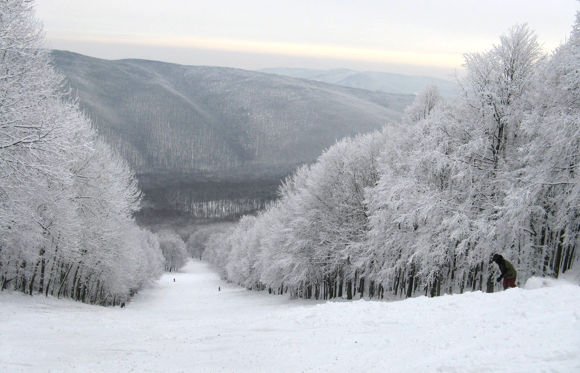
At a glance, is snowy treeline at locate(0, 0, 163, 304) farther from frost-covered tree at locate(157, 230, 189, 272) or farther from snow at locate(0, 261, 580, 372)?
frost-covered tree at locate(157, 230, 189, 272)

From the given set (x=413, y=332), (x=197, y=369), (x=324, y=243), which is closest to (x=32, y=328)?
(x=197, y=369)

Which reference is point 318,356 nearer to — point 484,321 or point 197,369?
point 197,369

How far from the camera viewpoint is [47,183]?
2617 cm

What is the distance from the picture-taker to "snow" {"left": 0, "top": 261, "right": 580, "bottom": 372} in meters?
10.6

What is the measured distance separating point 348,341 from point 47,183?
20.5 metres

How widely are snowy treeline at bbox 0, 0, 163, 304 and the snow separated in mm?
6182

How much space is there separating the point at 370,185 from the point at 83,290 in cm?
3022

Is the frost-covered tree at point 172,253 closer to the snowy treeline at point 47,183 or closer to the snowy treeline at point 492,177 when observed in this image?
the snowy treeline at point 47,183

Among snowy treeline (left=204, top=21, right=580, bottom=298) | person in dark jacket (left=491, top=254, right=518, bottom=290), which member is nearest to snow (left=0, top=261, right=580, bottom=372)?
person in dark jacket (left=491, top=254, right=518, bottom=290)

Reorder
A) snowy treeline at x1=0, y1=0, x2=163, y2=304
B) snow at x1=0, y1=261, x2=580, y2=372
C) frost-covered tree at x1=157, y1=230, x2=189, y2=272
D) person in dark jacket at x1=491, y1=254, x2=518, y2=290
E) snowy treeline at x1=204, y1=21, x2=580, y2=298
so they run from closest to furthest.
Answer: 1. snow at x1=0, y1=261, x2=580, y2=372
2. snowy treeline at x1=0, y1=0, x2=163, y2=304
3. person in dark jacket at x1=491, y1=254, x2=518, y2=290
4. snowy treeline at x1=204, y1=21, x2=580, y2=298
5. frost-covered tree at x1=157, y1=230, x2=189, y2=272

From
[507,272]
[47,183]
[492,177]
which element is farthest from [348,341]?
[47,183]

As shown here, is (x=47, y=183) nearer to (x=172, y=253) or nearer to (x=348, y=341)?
(x=348, y=341)

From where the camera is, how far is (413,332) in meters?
14.1

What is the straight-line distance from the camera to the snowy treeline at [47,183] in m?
16.1
